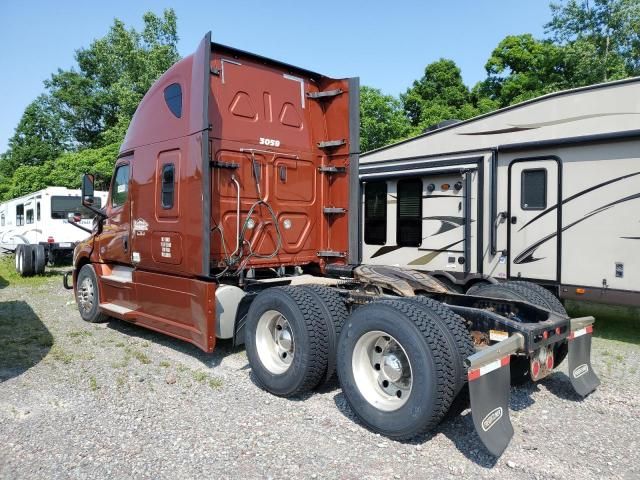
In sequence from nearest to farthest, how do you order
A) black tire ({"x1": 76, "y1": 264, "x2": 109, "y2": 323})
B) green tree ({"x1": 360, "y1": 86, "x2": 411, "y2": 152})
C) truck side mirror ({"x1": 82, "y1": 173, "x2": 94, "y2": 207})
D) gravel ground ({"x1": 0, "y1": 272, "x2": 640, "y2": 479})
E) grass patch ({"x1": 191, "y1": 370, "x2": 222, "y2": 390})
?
gravel ground ({"x1": 0, "y1": 272, "x2": 640, "y2": 479}) → grass patch ({"x1": 191, "y1": 370, "x2": 222, "y2": 390}) → truck side mirror ({"x1": 82, "y1": 173, "x2": 94, "y2": 207}) → black tire ({"x1": 76, "y1": 264, "x2": 109, "y2": 323}) → green tree ({"x1": 360, "y1": 86, "x2": 411, "y2": 152})

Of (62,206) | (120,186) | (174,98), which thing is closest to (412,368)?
(174,98)

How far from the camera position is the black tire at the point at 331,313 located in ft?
14.0

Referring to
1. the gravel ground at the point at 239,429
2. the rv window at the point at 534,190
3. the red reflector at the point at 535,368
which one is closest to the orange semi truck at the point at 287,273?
the red reflector at the point at 535,368

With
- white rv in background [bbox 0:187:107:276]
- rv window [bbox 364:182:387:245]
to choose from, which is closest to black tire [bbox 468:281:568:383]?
rv window [bbox 364:182:387:245]

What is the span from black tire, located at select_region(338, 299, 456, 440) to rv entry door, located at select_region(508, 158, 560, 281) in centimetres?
364

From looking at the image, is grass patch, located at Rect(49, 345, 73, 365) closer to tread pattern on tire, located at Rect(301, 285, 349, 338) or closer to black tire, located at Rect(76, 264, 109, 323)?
black tire, located at Rect(76, 264, 109, 323)

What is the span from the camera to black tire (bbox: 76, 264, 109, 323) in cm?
719

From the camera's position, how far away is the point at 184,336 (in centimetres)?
533

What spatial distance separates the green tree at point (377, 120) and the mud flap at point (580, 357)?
1709 centimetres

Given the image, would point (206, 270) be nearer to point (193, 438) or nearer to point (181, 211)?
point (181, 211)

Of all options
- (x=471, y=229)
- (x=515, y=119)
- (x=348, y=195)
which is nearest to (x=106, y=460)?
(x=348, y=195)

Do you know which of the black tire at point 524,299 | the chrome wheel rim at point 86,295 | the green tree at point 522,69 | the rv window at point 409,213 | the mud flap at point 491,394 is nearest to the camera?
the mud flap at point 491,394

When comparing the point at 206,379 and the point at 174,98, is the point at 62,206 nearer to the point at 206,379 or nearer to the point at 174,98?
the point at 174,98

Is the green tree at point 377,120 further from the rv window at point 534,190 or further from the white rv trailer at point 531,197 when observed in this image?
the rv window at point 534,190
